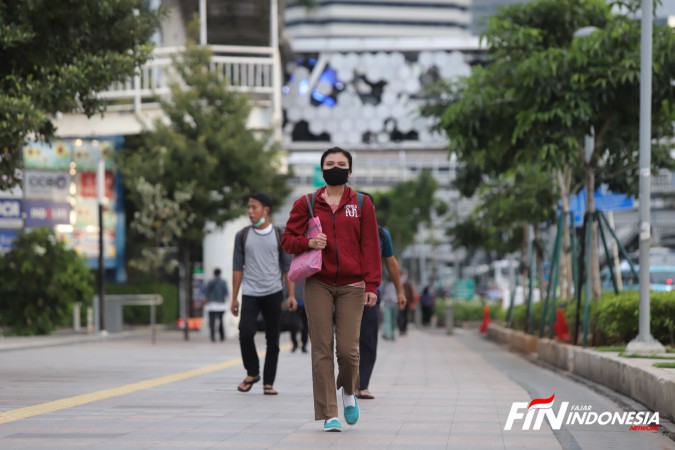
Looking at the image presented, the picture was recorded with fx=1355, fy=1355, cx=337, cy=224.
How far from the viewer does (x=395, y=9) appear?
168 metres

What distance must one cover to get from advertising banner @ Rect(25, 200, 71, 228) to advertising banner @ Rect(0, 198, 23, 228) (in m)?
5.43

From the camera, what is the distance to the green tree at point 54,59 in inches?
580

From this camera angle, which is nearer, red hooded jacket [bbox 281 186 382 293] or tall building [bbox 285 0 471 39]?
red hooded jacket [bbox 281 186 382 293]

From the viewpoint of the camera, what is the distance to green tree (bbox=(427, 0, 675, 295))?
62.0 feet

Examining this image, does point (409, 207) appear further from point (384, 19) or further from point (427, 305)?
point (384, 19)

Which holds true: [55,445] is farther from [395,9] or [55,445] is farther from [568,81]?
[395,9]

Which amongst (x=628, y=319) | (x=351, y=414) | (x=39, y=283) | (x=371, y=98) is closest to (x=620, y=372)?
(x=628, y=319)

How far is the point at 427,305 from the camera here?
51000 mm

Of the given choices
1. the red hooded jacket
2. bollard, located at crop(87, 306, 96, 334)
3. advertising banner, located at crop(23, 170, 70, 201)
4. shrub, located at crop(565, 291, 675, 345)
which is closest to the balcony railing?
advertising banner, located at crop(23, 170, 70, 201)

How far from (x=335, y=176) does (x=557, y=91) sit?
1087 cm

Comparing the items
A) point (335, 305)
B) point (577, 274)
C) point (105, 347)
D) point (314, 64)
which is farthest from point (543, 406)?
point (314, 64)

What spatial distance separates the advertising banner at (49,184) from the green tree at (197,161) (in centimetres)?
319

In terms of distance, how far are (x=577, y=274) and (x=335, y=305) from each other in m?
10.3

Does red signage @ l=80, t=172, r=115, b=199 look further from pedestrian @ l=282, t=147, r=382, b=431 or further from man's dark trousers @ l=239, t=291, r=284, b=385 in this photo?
pedestrian @ l=282, t=147, r=382, b=431
